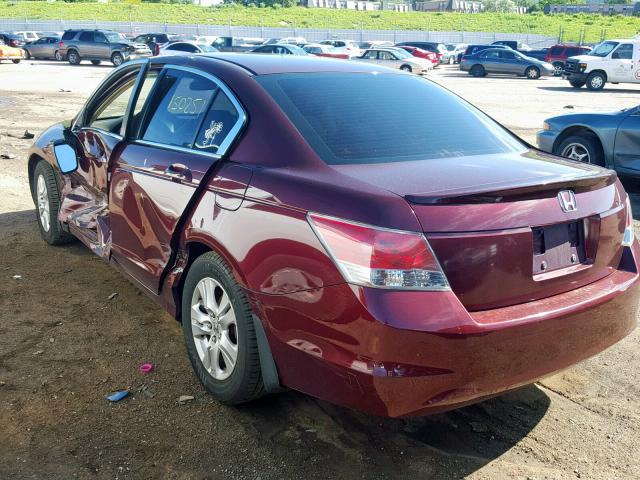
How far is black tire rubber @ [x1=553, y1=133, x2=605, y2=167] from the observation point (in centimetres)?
823

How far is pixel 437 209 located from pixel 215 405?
1.61 meters

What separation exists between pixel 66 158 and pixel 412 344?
11.2ft

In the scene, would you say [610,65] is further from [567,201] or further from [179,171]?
[179,171]

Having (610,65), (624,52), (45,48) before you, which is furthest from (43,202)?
(45,48)

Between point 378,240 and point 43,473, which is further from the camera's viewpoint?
point 43,473

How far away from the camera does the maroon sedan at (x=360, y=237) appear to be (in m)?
2.46

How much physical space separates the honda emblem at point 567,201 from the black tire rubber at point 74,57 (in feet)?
120

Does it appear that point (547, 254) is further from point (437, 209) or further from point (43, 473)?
point (43, 473)

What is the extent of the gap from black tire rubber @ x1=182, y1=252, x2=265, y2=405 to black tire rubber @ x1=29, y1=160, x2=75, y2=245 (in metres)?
2.52

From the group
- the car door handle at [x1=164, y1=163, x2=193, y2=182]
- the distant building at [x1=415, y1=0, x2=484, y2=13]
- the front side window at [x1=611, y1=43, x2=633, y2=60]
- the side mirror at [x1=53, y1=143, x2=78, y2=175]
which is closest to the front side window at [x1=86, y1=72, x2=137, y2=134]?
the side mirror at [x1=53, y1=143, x2=78, y2=175]

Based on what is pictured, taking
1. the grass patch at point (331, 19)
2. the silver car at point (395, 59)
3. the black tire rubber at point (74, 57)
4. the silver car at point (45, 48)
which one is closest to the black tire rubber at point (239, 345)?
the silver car at point (395, 59)

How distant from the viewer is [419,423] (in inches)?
127

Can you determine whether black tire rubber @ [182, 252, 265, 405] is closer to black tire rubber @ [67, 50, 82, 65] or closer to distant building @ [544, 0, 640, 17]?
black tire rubber @ [67, 50, 82, 65]

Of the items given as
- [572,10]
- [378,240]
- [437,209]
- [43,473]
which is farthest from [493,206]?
[572,10]
